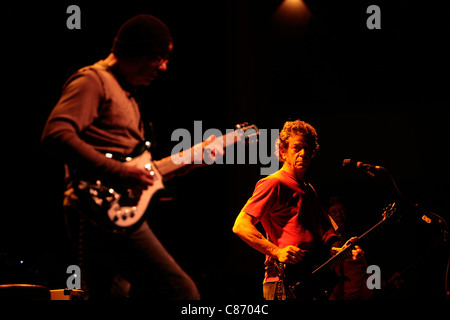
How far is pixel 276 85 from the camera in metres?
7.62

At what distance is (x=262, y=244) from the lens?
11.1ft

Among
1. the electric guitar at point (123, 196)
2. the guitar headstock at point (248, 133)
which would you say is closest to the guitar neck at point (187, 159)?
the electric guitar at point (123, 196)

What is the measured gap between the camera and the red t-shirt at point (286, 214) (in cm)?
347

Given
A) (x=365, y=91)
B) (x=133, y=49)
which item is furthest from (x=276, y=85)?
(x=133, y=49)

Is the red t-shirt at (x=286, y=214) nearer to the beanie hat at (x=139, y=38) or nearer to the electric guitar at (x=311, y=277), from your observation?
the electric guitar at (x=311, y=277)

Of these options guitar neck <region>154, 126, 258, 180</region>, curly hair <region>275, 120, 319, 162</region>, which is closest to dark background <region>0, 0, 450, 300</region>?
curly hair <region>275, 120, 319, 162</region>

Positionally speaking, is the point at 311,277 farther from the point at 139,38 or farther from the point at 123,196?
the point at 139,38

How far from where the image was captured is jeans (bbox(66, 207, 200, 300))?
2.27 metres

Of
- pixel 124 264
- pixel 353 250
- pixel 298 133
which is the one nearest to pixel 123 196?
pixel 124 264

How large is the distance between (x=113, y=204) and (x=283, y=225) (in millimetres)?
1530

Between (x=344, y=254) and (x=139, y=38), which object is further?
(x=344, y=254)

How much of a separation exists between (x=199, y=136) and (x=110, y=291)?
372cm

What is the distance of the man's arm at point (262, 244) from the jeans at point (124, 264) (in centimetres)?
110
